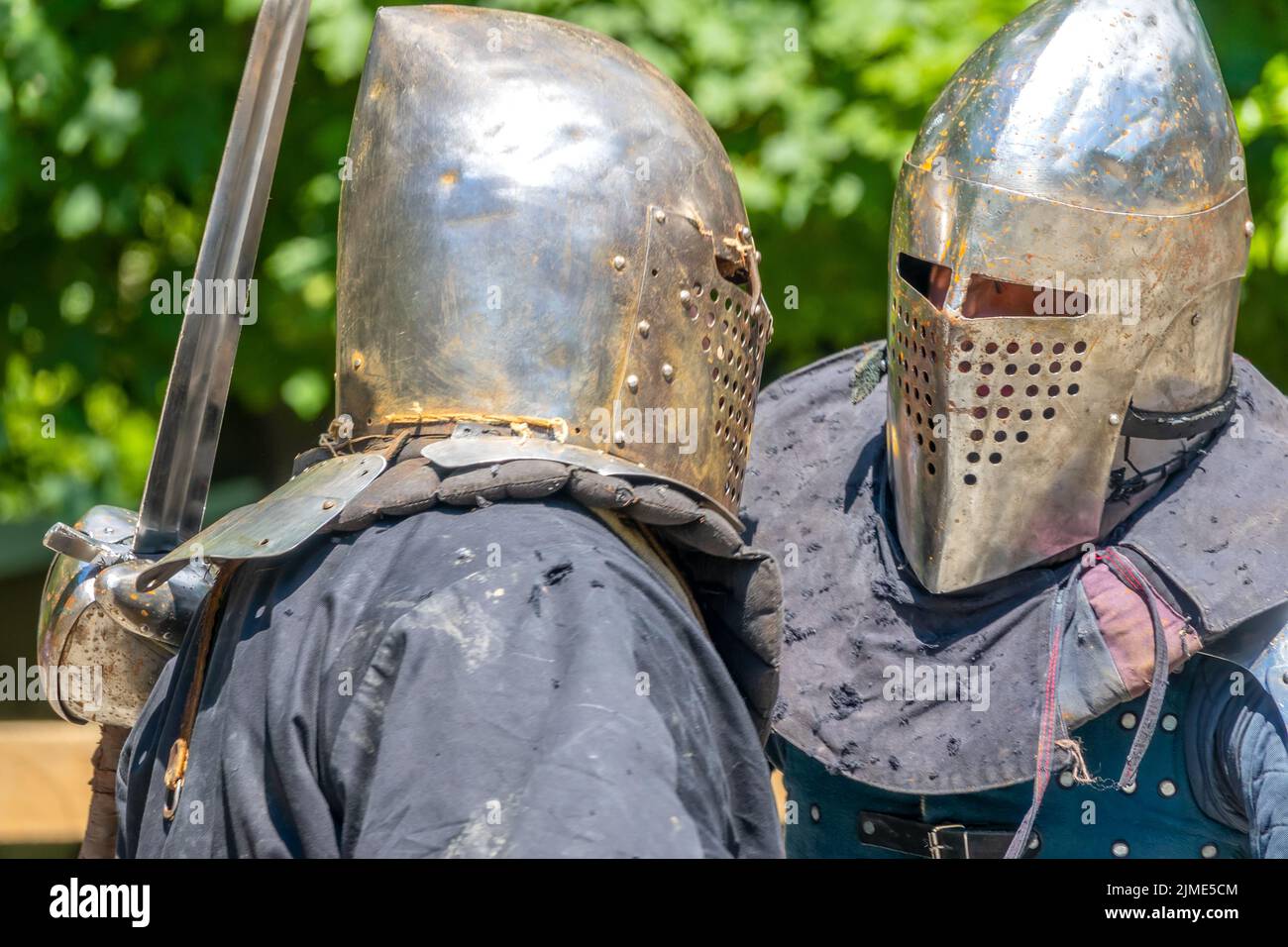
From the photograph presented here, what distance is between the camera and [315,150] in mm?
4395

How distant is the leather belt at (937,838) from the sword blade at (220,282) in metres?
1.28

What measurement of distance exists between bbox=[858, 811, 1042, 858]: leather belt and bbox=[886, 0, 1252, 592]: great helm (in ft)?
1.38

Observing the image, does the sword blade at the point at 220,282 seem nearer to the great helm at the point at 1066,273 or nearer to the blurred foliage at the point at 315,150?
the great helm at the point at 1066,273

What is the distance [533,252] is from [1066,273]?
1.00m

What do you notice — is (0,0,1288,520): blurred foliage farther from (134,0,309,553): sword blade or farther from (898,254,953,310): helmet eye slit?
(134,0,309,553): sword blade

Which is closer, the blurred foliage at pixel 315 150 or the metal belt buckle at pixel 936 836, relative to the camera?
the metal belt buckle at pixel 936 836

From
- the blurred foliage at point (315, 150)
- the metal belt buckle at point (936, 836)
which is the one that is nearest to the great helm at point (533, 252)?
the metal belt buckle at point (936, 836)

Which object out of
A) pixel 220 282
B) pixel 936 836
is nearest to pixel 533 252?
pixel 220 282

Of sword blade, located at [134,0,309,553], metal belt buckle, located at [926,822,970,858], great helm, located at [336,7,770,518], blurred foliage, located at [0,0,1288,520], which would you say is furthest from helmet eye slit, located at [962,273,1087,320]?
blurred foliage, located at [0,0,1288,520]

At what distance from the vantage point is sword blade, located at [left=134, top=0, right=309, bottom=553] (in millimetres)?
2119

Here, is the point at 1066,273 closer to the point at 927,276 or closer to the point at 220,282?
the point at 927,276

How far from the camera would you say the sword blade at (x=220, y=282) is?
212 cm

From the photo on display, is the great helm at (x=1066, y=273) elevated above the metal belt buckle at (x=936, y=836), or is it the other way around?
the great helm at (x=1066, y=273)
